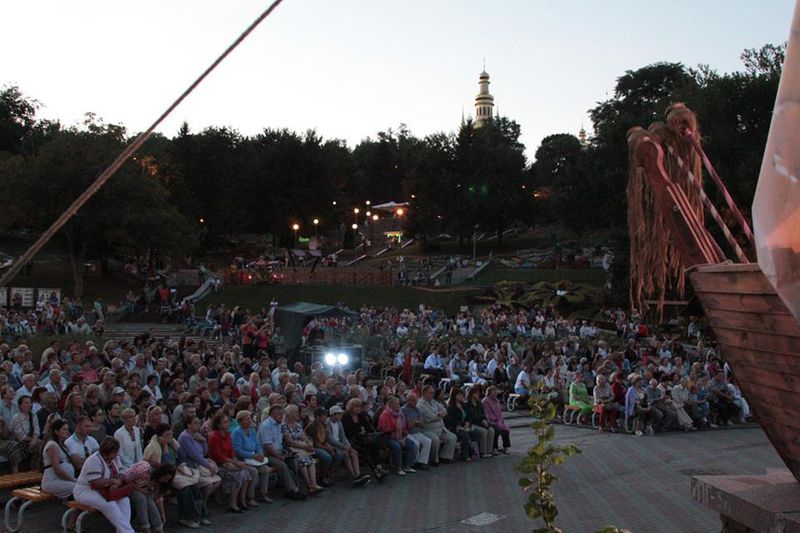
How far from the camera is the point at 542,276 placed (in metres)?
46.8

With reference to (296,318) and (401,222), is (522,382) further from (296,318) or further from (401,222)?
(401,222)

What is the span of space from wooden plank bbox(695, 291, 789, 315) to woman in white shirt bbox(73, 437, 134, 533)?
5602 millimetres

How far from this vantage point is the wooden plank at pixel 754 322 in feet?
15.9

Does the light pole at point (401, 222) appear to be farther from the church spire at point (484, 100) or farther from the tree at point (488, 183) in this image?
the church spire at point (484, 100)

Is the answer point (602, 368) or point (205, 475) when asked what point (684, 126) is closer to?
point (205, 475)

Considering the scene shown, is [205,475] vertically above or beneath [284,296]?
beneath

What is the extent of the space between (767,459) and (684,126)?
28.3 feet

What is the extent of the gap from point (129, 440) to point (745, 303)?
21.4 feet

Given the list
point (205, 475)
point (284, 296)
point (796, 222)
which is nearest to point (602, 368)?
point (205, 475)

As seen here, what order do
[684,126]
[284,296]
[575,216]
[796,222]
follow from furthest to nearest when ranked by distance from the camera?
[575,216] → [284,296] → [684,126] → [796,222]

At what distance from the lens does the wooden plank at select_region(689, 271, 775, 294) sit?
4.94m

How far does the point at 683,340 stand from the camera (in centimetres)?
2900

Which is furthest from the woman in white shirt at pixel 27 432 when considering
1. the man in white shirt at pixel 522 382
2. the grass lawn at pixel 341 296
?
the grass lawn at pixel 341 296

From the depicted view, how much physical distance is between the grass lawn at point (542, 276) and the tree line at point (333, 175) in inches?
127
